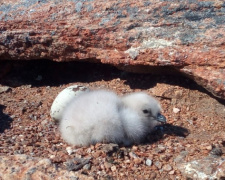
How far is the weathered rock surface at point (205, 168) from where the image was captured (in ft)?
8.53

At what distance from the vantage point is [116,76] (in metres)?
4.53

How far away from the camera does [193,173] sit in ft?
8.79

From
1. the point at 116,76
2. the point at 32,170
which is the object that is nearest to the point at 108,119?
the point at 32,170

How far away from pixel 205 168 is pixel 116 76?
2.07 m

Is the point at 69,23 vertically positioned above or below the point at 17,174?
above

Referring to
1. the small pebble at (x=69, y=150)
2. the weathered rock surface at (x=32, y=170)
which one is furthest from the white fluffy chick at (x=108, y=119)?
the weathered rock surface at (x=32, y=170)

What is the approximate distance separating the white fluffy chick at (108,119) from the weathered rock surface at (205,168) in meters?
0.62

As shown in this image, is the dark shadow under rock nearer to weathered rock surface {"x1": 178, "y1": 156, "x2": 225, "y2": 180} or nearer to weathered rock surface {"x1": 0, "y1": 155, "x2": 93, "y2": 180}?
weathered rock surface {"x1": 0, "y1": 155, "x2": 93, "y2": 180}

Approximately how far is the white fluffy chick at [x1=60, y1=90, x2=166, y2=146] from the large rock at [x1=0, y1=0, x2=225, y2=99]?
1.77 feet

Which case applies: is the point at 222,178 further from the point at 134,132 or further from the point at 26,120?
the point at 26,120

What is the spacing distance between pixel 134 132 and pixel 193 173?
0.71m

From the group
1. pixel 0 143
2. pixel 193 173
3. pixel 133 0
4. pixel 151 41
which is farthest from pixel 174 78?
pixel 0 143

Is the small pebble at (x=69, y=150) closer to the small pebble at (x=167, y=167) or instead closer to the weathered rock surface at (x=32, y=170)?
the weathered rock surface at (x=32, y=170)

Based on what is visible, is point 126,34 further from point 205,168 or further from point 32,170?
point 32,170
